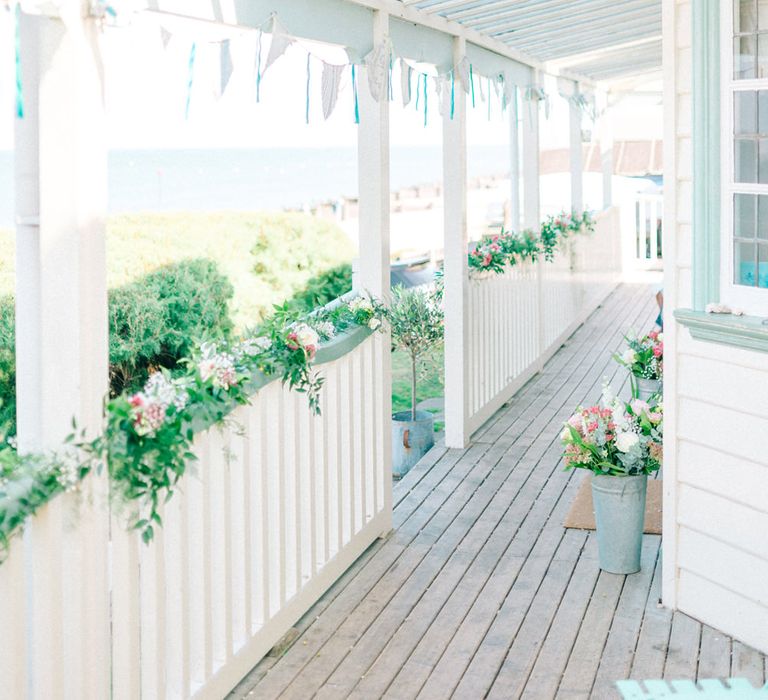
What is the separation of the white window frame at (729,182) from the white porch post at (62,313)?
2.18 metres

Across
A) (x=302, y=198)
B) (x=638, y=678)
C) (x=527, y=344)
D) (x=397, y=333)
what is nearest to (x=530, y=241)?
(x=527, y=344)

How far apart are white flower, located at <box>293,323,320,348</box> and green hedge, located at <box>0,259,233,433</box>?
2503mm

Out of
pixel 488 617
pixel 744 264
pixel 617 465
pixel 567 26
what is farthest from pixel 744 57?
pixel 567 26

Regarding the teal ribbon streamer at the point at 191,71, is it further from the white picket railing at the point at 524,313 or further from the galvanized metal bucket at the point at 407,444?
the white picket railing at the point at 524,313

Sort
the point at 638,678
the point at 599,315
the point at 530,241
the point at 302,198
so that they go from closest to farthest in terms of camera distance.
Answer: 1. the point at 638,678
2. the point at 530,241
3. the point at 599,315
4. the point at 302,198

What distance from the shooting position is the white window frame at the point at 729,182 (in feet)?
12.4

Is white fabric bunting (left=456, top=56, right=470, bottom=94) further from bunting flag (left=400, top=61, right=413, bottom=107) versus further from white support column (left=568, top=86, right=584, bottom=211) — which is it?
white support column (left=568, top=86, right=584, bottom=211)

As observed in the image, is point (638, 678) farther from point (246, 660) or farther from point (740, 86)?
point (740, 86)

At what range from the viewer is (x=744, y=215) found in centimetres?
387

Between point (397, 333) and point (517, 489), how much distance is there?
136 cm

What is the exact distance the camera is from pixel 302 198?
56.4m

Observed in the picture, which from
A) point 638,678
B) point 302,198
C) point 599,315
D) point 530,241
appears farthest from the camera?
point 302,198

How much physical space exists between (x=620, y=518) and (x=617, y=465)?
22 cm

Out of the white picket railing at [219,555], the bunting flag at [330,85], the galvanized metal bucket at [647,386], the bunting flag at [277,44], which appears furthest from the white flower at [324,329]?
the galvanized metal bucket at [647,386]
